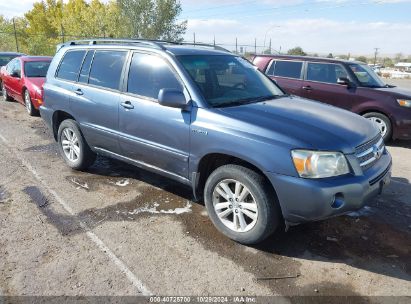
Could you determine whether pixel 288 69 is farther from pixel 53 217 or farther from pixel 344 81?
pixel 53 217

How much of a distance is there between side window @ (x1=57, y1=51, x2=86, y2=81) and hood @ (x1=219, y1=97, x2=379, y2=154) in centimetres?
260

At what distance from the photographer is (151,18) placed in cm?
3203

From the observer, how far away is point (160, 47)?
4191 mm

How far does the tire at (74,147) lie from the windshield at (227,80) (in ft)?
6.83

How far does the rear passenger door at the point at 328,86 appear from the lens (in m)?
7.88

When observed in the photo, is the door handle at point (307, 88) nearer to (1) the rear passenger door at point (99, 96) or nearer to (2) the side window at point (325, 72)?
(2) the side window at point (325, 72)

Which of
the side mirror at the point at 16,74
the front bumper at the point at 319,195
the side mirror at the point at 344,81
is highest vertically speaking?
the side mirror at the point at 344,81

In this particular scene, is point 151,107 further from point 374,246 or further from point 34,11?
point 34,11

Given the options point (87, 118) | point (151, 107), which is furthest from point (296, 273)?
point (87, 118)

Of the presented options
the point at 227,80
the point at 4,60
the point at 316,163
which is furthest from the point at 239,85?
the point at 4,60

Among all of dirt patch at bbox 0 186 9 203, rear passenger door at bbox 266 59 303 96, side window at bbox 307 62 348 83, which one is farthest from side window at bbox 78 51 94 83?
side window at bbox 307 62 348 83

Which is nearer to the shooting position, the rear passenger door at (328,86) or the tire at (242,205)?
the tire at (242,205)

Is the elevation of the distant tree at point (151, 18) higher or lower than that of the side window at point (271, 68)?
higher

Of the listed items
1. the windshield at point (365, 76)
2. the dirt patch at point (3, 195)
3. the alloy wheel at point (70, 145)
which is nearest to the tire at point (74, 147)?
the alloy wheel at point (70, 145)
